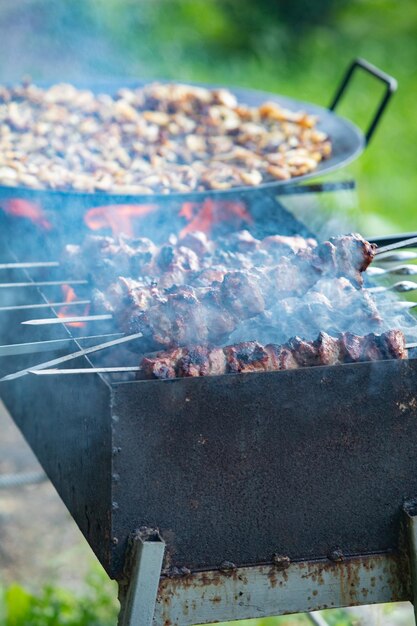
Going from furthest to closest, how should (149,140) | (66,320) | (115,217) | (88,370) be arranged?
(149,140), (115,217), (66,320), (88,370)

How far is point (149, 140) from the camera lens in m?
3.82

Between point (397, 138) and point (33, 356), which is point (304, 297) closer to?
point (33, 356)

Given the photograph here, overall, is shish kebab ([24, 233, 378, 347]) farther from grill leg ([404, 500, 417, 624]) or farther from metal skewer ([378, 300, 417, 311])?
grill leg ([404, 500, 417, 624])

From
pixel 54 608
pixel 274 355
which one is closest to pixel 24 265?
pixel 274 355

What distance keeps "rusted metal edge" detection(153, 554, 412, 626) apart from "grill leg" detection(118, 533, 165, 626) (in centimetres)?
5

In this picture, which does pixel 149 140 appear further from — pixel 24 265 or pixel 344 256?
pixel 344 256

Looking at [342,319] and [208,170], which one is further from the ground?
[208,170]

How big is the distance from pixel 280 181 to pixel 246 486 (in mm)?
1454

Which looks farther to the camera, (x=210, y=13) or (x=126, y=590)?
(x=210, y=13)

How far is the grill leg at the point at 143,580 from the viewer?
2.01 meters

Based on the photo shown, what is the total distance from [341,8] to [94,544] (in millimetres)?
9722

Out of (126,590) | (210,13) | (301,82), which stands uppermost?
(210,13)

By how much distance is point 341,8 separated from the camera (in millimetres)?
10742

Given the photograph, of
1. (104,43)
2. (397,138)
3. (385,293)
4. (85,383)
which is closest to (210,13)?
(104,43)
